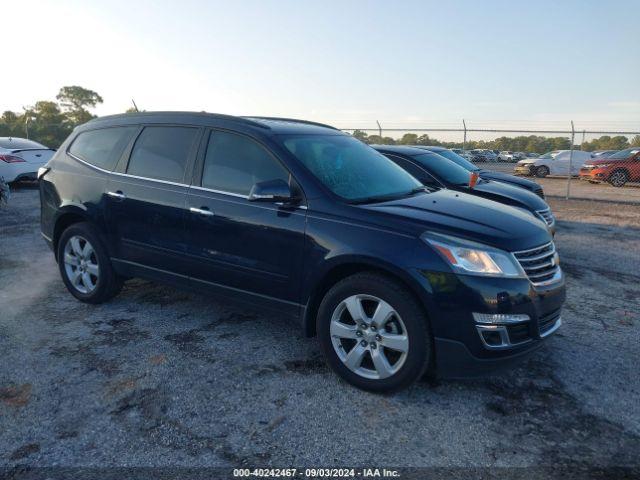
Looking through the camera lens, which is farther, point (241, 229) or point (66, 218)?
point (66, 218)

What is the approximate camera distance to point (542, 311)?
10.3ft

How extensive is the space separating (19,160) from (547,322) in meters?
12.3

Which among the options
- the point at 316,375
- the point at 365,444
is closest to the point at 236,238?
the point at 316,375

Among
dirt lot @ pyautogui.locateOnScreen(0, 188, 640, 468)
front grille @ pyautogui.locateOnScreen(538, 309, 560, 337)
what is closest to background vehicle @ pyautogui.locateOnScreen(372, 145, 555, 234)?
dirt lot @ pyautogui.locateOnScreen(0, 188, 640, 468)

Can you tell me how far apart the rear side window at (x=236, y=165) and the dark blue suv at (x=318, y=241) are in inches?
0.4

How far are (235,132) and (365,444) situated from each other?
2.44 meters

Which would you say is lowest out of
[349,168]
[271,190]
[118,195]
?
[118,195]

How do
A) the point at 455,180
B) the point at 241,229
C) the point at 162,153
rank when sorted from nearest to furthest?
the point at 241,229 < the point at 162,153 < the point at 455,180

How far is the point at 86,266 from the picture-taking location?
4715mm

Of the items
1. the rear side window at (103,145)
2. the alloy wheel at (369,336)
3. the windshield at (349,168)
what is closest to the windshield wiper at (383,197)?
the windshield at (349,168)

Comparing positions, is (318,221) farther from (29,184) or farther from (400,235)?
(29,184)

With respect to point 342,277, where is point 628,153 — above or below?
above

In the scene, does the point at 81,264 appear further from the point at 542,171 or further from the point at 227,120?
the point at 542,171

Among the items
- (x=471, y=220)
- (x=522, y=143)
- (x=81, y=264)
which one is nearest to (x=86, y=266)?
(x=81, y=264)
